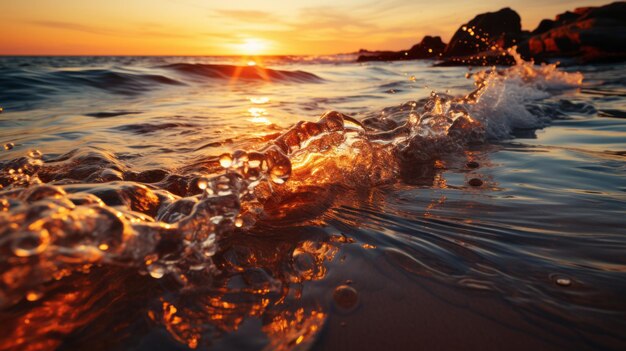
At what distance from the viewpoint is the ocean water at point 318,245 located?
1.06m

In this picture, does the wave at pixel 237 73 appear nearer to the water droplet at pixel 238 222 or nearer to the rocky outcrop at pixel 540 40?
the water droplet at pixel 238 222

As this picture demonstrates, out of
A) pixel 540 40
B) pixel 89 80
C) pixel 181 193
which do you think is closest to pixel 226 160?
pixel 181 193

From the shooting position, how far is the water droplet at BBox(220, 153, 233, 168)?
1.75m

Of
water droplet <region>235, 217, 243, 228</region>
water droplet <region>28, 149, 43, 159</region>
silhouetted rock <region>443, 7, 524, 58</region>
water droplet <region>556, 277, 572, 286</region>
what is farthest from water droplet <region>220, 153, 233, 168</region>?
silhouetted rock <region>443, 7, 524, 58</region>

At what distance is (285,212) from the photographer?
1898 mm

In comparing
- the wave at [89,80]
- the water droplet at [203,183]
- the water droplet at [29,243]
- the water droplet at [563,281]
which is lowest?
the water droplet at [563,281]

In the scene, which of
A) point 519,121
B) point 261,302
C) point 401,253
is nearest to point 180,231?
point 261,302

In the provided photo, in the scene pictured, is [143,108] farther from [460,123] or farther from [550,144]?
[550,144]

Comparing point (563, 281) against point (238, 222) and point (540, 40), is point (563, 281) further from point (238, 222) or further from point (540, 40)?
point (540, 40)

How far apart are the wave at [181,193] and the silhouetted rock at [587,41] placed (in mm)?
20443

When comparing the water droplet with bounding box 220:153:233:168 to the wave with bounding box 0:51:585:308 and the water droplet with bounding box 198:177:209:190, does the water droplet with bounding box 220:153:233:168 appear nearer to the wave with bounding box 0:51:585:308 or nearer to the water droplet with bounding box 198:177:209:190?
the wave with bounding box 0:51:585:308

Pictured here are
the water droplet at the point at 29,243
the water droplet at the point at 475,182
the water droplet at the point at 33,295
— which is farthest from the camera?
the water droplet at the point at 475,182

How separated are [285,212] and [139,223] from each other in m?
0.76

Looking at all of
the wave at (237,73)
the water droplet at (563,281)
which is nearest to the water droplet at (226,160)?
the water droplet at (563,281)
